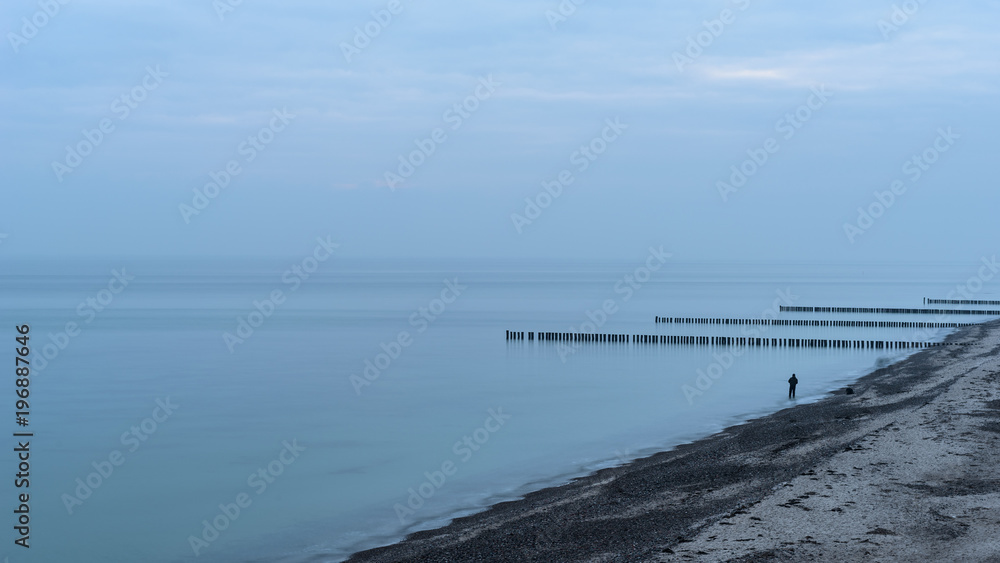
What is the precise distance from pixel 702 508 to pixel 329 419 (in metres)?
23.6

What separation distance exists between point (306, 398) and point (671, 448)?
21472 millimetres

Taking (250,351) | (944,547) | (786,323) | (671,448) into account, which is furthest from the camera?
(786,323)

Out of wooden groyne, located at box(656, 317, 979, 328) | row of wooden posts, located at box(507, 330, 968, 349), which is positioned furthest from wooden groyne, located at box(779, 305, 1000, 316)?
row of wooden posts, located at box(507, 330, 968, 349)

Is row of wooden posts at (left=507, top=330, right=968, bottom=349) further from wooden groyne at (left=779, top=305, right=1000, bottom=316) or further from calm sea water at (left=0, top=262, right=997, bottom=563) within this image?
wooden groyne at (left=779, top=305, right=1000, bottom=316)

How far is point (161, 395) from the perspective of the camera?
148 feet

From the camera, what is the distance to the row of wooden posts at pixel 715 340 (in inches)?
2530

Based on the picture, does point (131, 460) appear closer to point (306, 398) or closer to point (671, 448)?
point (306, 398)

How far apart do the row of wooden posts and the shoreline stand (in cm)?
3390

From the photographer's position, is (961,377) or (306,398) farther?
(306,398)

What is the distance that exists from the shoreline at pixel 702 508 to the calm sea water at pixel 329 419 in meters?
2.04

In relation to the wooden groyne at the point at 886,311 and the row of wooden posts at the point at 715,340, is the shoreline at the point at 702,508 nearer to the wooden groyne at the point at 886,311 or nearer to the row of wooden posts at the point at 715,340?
the row of wooden posts at the point at 715,340

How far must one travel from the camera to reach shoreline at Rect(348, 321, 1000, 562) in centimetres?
1463

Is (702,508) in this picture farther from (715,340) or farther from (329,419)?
(715,340)

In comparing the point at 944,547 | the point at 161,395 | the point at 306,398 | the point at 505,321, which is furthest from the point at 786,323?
the point at 944,547
